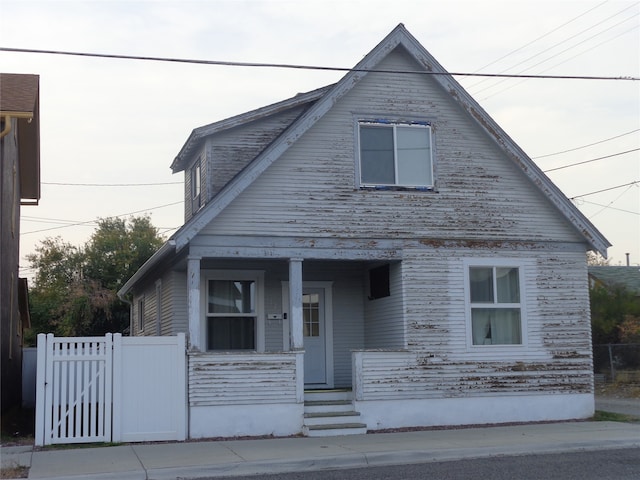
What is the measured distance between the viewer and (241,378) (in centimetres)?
1449

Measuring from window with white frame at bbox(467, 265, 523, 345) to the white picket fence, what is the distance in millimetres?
5869

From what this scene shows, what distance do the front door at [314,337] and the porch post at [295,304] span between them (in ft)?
8.16

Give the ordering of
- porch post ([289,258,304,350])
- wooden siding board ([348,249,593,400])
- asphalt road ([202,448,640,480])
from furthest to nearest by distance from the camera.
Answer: wooden siding board ([348,249,593,400])
porch post ([289,258,304,350])
asphalt road ([202,448,640,480])

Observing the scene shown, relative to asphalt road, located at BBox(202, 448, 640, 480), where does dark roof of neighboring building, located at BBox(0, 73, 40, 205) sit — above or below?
above

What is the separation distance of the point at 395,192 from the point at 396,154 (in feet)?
2.53

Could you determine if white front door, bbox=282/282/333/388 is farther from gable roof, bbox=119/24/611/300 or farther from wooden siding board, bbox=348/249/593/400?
gable roof, bbox=119/24/611/300

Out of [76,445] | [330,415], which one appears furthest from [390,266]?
[76,445]

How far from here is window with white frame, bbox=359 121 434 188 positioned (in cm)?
1605

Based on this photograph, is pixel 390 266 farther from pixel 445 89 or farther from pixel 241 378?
pixel 241 378

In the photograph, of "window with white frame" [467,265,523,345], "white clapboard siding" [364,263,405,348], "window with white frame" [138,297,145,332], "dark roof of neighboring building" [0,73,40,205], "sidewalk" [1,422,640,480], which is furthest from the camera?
"window with white frame" [138,297,145,332]

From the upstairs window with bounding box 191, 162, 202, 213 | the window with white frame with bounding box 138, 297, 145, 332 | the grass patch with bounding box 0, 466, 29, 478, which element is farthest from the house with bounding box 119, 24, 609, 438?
the window with white frame with bounding box 138, 297, 145, 332

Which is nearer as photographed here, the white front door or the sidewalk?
the sidewalk

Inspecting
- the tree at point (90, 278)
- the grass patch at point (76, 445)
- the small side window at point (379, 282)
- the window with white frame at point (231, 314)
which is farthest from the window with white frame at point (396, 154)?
the tree at point (90, 278)

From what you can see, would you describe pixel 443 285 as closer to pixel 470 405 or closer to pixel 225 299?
pixel 470 405
